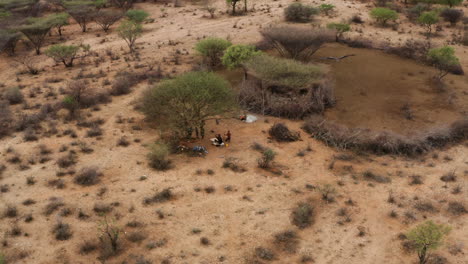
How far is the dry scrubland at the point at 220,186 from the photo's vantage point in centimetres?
1406

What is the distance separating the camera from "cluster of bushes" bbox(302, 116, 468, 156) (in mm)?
20703

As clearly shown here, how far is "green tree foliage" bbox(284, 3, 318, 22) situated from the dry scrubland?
16.2m

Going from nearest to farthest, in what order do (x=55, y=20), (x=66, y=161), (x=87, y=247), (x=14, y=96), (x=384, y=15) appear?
(x=87, y=247)
(x=66, y=161)
(x=14, y=96)
(x=55, y=20)
(x=384, y=15)

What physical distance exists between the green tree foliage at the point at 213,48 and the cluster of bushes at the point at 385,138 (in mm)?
12207

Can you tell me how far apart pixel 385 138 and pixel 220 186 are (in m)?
9.85

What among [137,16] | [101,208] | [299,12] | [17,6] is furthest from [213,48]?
[17,6]

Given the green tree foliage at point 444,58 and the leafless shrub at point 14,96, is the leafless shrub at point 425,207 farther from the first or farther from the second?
the leafless shrub at point 14,96

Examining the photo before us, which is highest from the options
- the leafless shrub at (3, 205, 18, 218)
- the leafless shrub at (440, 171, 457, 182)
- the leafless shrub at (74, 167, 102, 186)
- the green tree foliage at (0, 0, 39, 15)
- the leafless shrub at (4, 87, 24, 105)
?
the green tree foliage at (0, 0, 39, 15)

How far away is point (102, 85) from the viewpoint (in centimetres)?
2853

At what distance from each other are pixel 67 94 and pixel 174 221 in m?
16.3

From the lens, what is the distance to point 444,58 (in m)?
28.2

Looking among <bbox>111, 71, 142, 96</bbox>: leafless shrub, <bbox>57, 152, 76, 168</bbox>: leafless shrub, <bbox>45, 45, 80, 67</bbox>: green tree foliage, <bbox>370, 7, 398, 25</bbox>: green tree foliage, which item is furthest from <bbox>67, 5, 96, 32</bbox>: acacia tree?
<bbox>370, 7, 398, 25</bbox>: green tree foliage

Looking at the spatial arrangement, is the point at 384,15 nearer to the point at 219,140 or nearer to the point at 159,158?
the point at 219,140

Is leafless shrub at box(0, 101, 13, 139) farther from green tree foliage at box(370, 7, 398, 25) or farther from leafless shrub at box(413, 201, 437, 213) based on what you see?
green tree foliage at box(370, 7, 398, 25)
